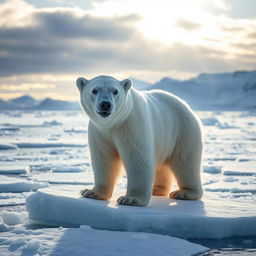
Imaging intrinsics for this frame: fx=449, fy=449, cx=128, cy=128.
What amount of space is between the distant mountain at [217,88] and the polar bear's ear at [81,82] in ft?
373

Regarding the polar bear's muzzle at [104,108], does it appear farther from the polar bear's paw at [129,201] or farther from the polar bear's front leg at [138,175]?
the polar bear's paw at [129,201]

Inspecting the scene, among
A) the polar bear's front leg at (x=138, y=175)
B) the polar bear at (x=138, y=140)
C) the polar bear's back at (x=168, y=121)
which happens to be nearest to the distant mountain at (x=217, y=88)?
the polar bear's back at (x=168, y=121)

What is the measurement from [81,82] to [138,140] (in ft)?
2.35

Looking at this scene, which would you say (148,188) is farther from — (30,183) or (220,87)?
(220,87)

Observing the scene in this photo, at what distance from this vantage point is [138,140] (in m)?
3.82

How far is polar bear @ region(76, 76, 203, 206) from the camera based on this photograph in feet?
12.4

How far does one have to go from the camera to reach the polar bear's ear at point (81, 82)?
391 centimetres

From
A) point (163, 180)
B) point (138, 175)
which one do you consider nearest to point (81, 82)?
point (138, 175)

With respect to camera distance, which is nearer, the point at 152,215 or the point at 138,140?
the point at 152,215

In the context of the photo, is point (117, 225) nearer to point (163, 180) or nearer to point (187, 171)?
point (187, 171)

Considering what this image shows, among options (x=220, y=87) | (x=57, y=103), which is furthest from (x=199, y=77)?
(x=57, y=103)

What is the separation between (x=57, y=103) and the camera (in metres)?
132

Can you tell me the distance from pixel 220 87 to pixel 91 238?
131 metres

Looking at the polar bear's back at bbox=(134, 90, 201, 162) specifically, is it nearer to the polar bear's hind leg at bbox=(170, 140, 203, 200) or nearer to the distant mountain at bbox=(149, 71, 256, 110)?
the polar bear's hind leg at bbox=(170, 140, 203, 200)
